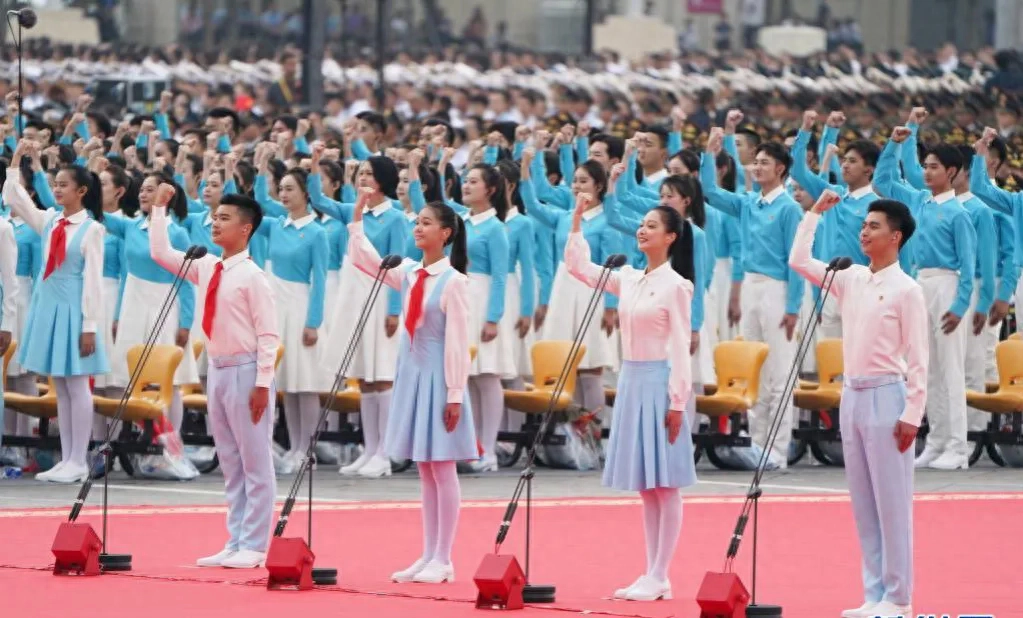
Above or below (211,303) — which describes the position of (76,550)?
below

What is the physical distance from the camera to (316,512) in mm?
14766

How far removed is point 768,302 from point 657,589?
5688 millimetres

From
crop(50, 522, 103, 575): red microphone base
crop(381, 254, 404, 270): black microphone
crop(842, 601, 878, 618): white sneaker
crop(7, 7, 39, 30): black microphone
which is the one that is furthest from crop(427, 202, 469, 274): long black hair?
crop(7, 7, 39, 30): black microphone

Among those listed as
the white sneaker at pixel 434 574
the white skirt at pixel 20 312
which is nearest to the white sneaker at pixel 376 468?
the white skirt at pixel 20 312

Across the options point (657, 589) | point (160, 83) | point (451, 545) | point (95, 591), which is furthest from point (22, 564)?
point (160, 83)

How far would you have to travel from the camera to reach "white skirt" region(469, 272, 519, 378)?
17.0m

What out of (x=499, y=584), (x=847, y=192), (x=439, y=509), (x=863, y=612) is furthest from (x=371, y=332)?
(x=863, y=612)

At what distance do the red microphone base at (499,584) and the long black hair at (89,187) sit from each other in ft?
18.7

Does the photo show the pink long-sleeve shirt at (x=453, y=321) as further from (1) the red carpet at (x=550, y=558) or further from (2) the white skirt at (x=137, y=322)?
(2) the white skirt at (x=137, y=322)

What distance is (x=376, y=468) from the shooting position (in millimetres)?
16828

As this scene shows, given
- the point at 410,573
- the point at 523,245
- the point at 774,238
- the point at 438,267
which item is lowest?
the point at 410,573

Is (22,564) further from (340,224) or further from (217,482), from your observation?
(340,224)

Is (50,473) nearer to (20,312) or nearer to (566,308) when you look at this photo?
(20,312)

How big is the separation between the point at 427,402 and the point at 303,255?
5.00 metres
